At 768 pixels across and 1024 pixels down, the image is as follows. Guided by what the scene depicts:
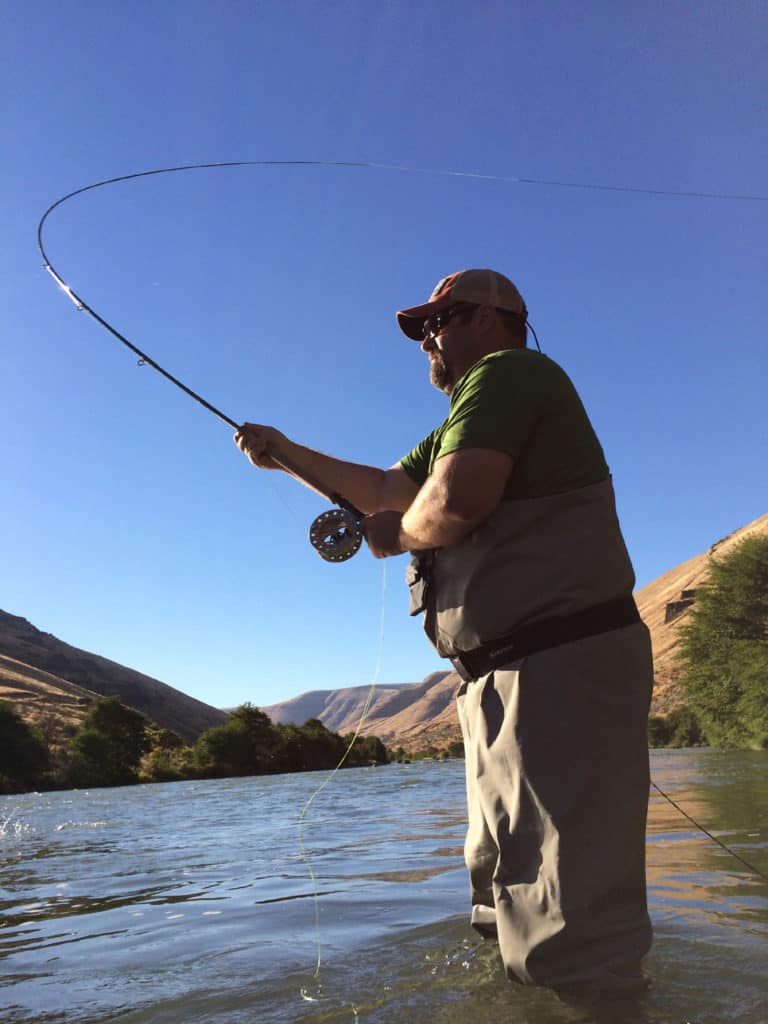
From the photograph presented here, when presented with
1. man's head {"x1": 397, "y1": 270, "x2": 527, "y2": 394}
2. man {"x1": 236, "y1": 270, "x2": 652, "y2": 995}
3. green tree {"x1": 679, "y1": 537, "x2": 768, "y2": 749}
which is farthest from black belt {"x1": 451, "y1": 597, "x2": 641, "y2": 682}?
green tree {"x1": 679, "y1": 537, "x2": 768, "y2": 749}

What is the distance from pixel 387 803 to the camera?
15680 mm

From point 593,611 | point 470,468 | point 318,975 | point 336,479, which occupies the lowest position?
point 318,975

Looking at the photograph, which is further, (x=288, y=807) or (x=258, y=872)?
(x=288, y=807)

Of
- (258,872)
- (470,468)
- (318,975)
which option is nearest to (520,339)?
(470,468)

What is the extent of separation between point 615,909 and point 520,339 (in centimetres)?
201

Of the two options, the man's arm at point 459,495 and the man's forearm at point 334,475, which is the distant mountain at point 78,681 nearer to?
the man's forearm at point 334,475

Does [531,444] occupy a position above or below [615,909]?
above

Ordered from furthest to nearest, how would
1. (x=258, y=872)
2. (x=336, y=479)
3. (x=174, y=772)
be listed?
1. (x=174, y=772)
2. (x=258, y=872)
3. (x=336, y=479)

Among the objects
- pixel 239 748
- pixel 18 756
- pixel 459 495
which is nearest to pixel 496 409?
pixel 459 495

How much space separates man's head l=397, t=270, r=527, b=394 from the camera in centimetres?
311

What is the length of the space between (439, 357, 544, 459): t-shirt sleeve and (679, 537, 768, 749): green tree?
52616 millimetres

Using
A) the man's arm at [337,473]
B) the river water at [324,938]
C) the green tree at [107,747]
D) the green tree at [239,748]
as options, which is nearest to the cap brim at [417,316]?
the man's arm at [337,473]

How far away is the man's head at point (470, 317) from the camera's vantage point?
3.11m

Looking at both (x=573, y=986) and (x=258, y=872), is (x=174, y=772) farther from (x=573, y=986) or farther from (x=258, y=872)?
(x=573, y=986)
